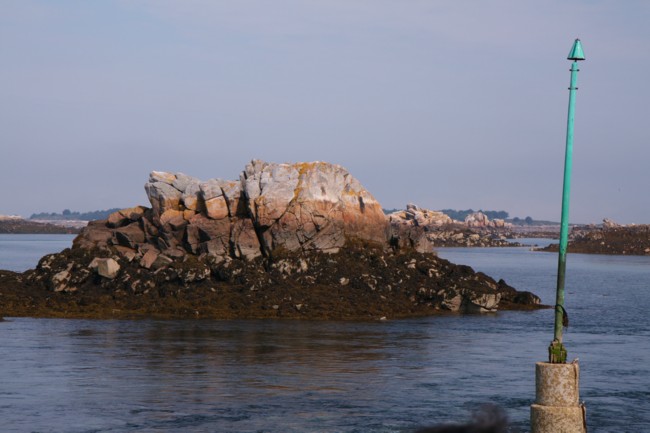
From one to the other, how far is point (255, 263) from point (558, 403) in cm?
3411

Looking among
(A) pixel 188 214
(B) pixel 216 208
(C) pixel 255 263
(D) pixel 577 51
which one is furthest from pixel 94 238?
(D) pixel 577 51

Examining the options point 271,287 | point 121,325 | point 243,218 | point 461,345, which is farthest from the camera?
point 243,218

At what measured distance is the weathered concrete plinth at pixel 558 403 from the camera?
15.6 meters

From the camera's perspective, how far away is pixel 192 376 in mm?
27844

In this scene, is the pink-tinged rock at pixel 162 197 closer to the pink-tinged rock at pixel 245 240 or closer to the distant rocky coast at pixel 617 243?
the pink-tinged rock at pixel 245 240

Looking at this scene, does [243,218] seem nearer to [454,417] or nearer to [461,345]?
[461,345]

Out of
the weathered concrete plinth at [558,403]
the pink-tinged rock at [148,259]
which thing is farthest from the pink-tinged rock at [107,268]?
the weathered concrete plinth at [558,403]

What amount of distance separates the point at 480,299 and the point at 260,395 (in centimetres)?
2599

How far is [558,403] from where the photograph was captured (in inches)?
617

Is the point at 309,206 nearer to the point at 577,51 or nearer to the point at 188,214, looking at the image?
the point at 188,214

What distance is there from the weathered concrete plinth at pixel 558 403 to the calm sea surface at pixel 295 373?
5.76m

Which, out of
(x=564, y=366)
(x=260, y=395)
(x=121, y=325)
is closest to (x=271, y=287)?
(x=121, y=325)

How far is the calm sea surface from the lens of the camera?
72.7 ft

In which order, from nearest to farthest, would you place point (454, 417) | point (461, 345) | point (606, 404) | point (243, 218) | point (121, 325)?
1. point (454, 417)
2. point (606, 404)
3. point (461, 345)
4. point (121, 325)
5. point (243, 218)
